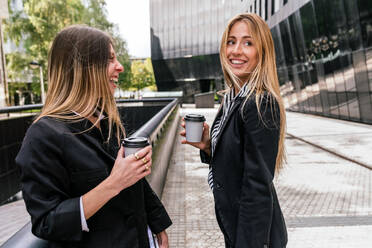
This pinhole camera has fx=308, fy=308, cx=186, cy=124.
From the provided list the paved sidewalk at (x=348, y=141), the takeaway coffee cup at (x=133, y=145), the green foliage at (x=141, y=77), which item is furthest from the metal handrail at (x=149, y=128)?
the green foliage at (x=141, y=77)

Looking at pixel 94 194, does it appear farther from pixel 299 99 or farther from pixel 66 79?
pixel 299 99

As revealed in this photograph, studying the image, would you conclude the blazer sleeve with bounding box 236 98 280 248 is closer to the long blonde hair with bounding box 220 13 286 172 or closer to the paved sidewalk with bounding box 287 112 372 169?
the long blonde hair with bounding box 220 13 286 172

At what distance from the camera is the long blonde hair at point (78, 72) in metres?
1.31

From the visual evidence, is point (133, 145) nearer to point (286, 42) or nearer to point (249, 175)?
point (249, 175)

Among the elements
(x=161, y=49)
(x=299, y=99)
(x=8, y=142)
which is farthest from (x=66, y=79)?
(x=161, y=49)

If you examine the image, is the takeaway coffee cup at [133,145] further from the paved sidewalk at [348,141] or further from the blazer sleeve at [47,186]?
the paved sidewalk at [348,141]

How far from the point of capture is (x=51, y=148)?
113 cm

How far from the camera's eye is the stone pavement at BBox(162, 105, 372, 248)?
3623mm

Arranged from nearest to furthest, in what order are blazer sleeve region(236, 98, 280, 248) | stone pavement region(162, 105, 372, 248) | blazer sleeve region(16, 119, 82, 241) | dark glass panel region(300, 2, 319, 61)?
blazer sleeve region(16, 119, 82, 241) → blazer sleeve region(236, 98, 280, 248) → stone pavement region(162, 105, 372, 248) → dark glass panel region(300, 2, 319, 61)

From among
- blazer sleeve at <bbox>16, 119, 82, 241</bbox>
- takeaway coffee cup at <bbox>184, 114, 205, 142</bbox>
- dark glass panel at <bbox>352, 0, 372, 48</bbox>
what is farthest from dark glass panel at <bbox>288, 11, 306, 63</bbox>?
blazer sleeve at <bbox>16, 119, 82, 241</bbox>

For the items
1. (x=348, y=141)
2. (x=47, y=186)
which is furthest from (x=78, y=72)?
(x=348, y=141)

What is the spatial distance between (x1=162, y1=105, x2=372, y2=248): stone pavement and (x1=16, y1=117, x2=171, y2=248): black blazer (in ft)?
6.91

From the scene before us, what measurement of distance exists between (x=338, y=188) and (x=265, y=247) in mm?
4351

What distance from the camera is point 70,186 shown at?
1215 mm
